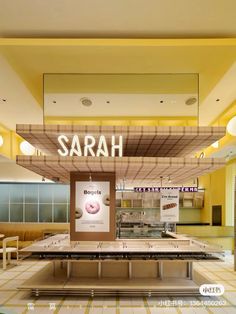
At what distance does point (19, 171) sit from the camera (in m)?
12.4

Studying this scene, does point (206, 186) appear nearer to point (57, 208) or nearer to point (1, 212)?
point (57, 208)

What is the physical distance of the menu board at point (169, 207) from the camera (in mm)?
7023

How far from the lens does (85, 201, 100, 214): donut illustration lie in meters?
6.27

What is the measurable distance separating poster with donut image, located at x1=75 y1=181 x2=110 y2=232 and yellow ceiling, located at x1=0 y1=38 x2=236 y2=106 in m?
2.43

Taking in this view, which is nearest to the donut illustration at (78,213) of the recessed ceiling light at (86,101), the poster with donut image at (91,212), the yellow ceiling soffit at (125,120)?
the poster with donut image at (91,212)

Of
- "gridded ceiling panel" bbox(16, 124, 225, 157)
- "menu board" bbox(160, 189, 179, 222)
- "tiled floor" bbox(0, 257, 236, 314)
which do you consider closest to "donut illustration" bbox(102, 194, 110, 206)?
"gridded ceiling panel" bbox(16, 124, 225, 157)

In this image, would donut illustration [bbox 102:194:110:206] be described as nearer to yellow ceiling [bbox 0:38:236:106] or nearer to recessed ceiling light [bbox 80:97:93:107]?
recessed ceiling light [bbox 80:97:93:107]

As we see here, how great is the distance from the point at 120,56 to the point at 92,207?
2.98 meters

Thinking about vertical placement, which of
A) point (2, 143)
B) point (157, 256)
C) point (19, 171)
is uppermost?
point (2, 143)

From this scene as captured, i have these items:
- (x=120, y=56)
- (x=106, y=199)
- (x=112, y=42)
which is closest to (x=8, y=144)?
(x=106, y=199)

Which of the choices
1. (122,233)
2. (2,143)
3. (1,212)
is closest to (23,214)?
(1,212)

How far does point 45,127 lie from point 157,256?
2.98m

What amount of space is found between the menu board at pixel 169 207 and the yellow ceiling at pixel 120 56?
2.68 meters

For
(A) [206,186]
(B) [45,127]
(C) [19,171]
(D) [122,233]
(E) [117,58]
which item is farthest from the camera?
(A) [206,186]
